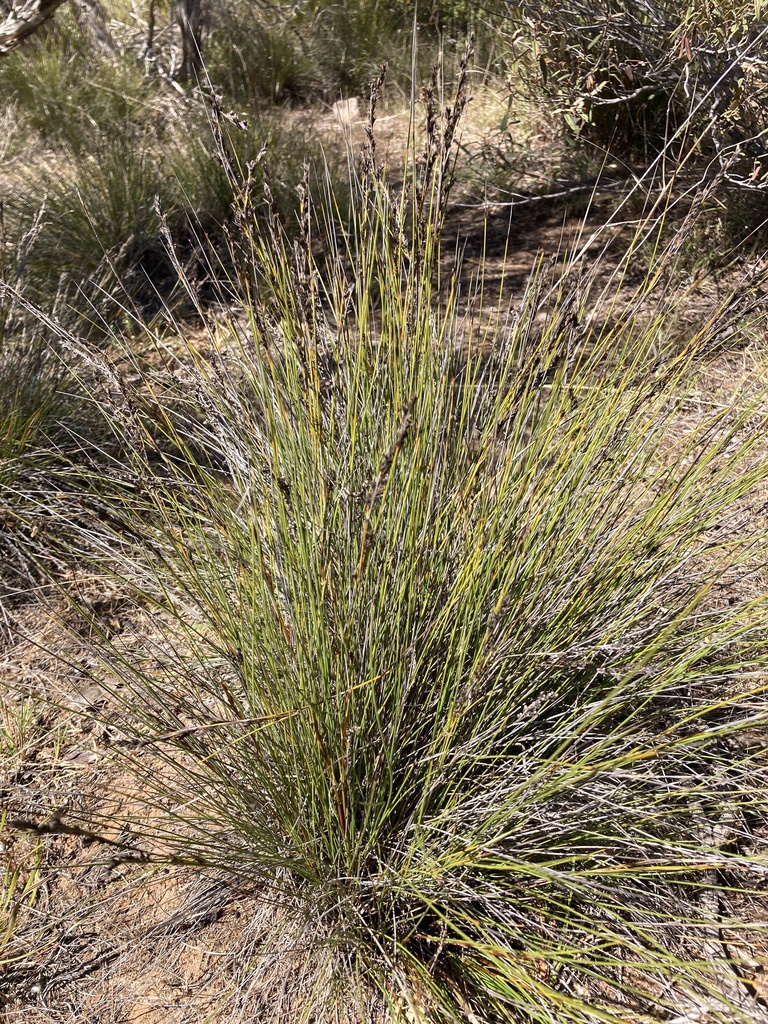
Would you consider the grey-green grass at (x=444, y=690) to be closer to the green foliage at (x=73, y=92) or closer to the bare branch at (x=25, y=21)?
the bare branch at (x=25, y=21)

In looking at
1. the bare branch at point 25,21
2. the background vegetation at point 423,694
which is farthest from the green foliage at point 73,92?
the background vegetation at point 423,694

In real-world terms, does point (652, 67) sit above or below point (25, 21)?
below

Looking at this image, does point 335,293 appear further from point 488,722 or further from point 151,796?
point 151,796

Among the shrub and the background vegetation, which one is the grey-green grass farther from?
the shrub

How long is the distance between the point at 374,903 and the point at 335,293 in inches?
48.5

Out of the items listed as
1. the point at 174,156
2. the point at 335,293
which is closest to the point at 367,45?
the point at 174,156

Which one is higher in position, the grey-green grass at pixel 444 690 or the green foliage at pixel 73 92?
the green foliage at pixel 73 92

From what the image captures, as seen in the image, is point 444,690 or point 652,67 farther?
point 652,67

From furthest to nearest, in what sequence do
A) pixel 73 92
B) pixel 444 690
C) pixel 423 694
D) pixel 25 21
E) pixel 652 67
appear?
pixel 73 92, pixel 652 67, pixel 25 21, pixel 423 694, pixel 444 690

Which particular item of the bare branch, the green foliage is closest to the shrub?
the bare branch

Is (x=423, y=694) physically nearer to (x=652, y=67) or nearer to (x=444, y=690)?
(x=444, y=690)

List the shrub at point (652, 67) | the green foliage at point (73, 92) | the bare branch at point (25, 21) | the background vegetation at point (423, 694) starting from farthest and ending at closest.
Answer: the green foliage at point (73, 92) < the shrub at point (652, 67) < the bare branch at point (25, 21) < the background vegetation at point (423, 694)

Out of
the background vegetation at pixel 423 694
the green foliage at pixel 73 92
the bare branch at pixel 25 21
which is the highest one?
the bare branch at pixel 25 21

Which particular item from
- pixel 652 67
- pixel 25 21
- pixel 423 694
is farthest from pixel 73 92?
pixel 423 694
